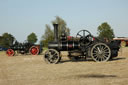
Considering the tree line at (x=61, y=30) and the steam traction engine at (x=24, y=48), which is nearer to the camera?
the steam traction engine at (x=24, y=48)

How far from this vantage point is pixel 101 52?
379 inches

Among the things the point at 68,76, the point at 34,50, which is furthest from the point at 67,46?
the point at 34,50

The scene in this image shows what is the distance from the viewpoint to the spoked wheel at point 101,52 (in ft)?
31.6

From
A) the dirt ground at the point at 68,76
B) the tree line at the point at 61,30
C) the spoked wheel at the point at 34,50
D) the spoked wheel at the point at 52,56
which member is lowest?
the dirt ground at the point at 68,76

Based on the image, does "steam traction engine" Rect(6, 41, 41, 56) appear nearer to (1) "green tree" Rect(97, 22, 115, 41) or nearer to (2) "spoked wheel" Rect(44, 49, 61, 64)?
(2) "spoked wheel" Rect(44, 49, 61, 64)

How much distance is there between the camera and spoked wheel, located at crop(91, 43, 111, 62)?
9641mm

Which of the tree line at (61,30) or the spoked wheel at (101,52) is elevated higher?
the tree line at (61,30)

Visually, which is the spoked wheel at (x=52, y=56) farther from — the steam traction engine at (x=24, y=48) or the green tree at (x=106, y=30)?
the green tree at (x=106, y=30)

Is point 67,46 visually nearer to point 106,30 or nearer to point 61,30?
point 61,30

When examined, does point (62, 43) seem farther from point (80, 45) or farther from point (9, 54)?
point (9, 54)

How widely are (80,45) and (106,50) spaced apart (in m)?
1.52

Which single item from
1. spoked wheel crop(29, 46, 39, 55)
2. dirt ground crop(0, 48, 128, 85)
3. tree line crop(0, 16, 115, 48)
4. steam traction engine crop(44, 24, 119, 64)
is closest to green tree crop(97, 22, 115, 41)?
tree line crop(0, 16, 115, 48)

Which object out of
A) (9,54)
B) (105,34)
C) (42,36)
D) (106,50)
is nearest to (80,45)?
(106,50)

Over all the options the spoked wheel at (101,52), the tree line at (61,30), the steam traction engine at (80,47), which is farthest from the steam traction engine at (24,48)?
the tree line at (61,30)
